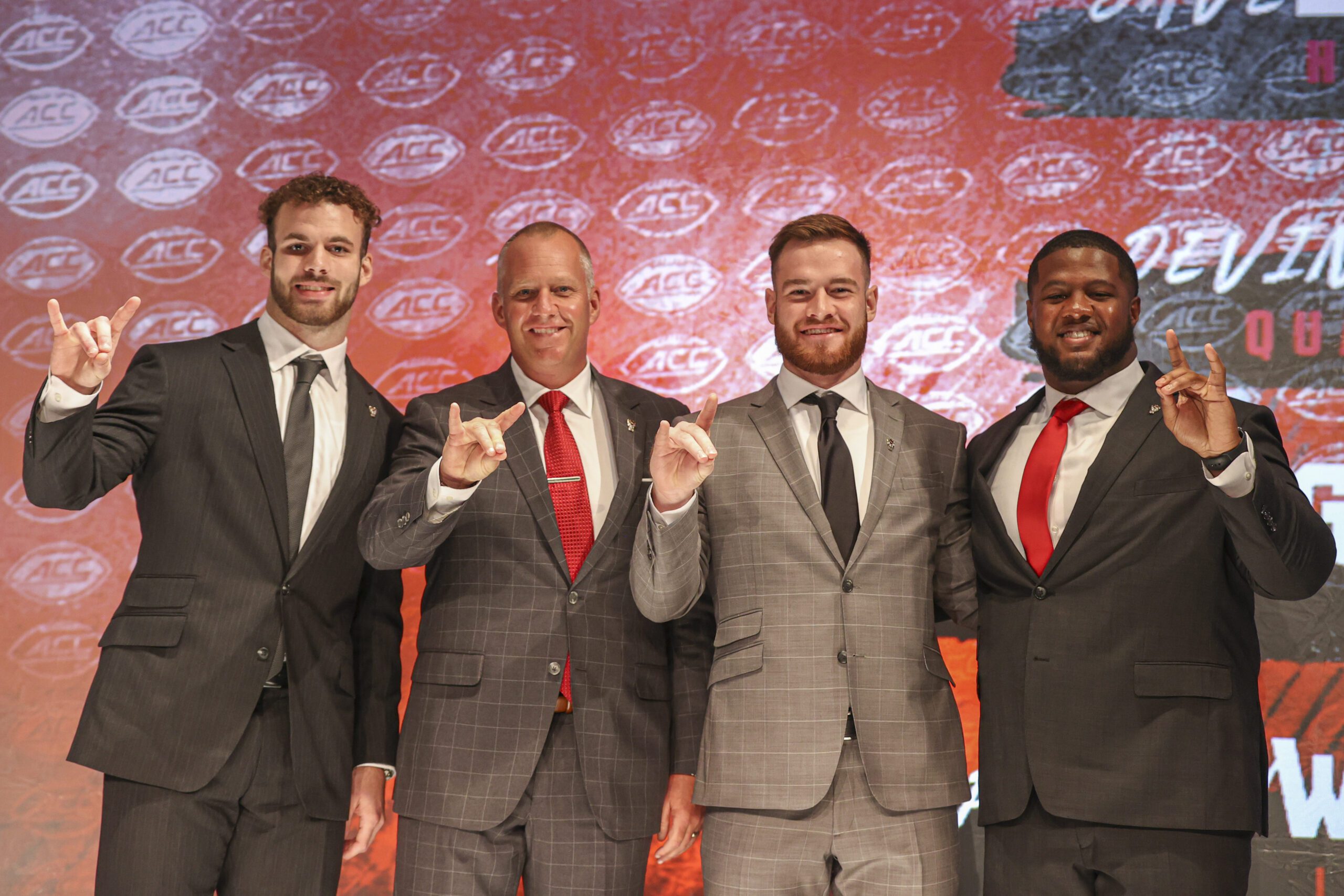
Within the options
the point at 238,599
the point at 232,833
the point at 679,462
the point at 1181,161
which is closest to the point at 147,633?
the point at 238,599

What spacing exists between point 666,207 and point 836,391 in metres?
1.29

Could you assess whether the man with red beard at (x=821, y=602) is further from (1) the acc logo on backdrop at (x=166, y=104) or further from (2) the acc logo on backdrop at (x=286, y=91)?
(1) the acc logo on backdrop at (x=166, y=104)

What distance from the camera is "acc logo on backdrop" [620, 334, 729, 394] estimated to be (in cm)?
369

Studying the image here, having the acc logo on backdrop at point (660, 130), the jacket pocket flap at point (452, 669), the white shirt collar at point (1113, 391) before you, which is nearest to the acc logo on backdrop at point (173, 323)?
the acc logo on backdrop at point (660, 130)

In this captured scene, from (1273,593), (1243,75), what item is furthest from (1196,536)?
(1243,75)

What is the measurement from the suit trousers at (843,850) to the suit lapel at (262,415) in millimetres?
1234

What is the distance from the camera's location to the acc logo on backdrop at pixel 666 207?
147 inches

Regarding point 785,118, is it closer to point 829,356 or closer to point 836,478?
point 829,356

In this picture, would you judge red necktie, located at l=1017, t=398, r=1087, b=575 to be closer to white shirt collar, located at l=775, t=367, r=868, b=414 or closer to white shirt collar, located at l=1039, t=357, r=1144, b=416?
white shirt collar, located at l=1039, t=357, r=1144, b=416

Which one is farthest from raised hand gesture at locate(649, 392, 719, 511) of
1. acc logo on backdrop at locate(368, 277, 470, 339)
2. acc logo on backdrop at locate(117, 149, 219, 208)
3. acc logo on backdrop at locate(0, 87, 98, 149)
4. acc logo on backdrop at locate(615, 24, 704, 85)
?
acc logo on backdrop at locate(0, 87, 98, 149)

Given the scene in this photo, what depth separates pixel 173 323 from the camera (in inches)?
149

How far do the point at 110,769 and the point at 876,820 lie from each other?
1.62 meters

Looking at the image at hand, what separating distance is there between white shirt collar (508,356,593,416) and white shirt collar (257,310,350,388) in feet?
1.43

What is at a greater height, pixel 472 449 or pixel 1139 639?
pixel 472 449
